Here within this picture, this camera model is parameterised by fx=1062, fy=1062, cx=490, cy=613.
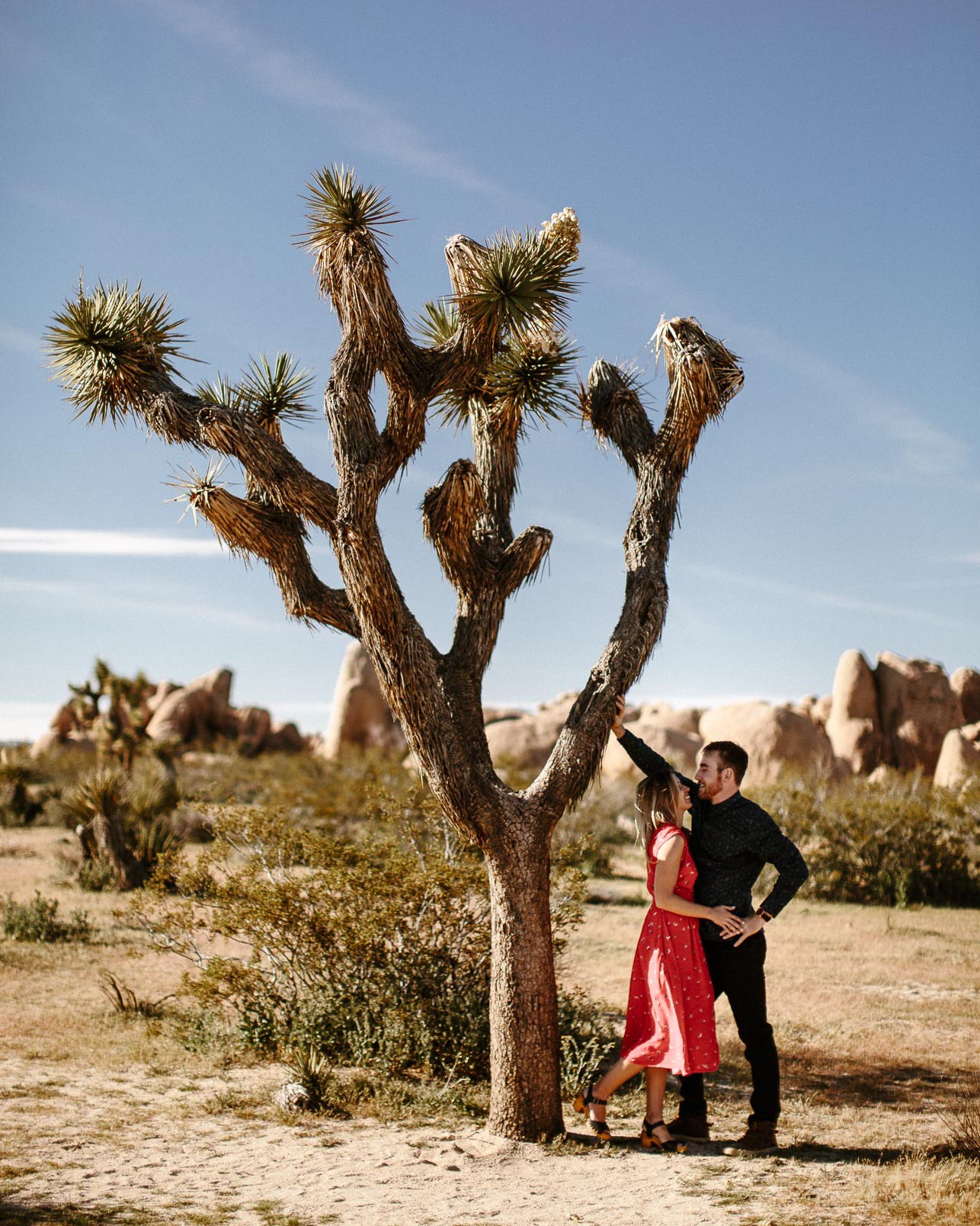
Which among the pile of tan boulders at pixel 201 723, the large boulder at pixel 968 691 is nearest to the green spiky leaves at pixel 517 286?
the large boulder at pixel 968 691

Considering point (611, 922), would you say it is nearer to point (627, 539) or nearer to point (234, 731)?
point (627, 539)

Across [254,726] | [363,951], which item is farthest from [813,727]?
[363,951]

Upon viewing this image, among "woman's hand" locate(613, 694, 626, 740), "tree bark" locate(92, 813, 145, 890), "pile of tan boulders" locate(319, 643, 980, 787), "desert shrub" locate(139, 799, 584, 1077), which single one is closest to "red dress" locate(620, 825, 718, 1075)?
→ "woman's hand" locate(613, 694, 626, 740)

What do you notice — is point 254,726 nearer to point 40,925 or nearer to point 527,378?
point 40,925

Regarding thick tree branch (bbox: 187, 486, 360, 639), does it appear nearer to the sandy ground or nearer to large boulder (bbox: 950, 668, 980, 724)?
the sandy ground

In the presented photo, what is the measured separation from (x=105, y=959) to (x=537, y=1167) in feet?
23.2

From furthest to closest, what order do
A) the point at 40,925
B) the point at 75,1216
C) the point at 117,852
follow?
the point at 117,852
the point at 40,925
the point at 75,1216

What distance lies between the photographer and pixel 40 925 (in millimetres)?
11461

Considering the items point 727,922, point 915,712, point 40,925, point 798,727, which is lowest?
point 40,925

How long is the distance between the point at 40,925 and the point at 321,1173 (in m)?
7.53

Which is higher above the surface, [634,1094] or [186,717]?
[186,717]

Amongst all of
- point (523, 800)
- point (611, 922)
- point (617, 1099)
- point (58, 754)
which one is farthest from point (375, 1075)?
point (58, 754)

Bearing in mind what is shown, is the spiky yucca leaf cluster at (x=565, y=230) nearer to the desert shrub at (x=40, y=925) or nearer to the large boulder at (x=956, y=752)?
the desert shrub at (x=40, y=925)

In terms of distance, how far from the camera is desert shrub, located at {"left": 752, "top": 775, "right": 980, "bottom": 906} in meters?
16.3
